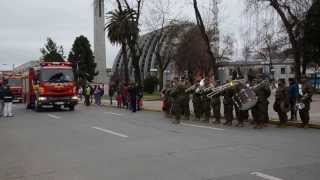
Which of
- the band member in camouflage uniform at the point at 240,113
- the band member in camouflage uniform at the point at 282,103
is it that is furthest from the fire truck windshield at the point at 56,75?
the band member in camouflage uniform at the point at 282,103

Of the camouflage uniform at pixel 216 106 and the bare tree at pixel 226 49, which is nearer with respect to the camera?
the camouflage uniform at pixel 216 106

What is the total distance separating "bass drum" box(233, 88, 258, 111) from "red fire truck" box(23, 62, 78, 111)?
15397 millimetres

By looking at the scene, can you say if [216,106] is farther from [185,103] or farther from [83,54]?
[83,54]

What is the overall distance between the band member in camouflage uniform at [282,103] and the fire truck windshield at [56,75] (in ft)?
54.1

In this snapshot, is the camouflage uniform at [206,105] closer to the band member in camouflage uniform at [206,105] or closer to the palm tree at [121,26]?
the band member in camouflage uniform at [206,105]

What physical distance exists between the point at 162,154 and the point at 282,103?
7.97 m

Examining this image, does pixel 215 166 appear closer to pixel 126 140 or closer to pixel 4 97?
pixel 126 140

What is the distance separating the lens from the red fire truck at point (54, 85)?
31.1 meters

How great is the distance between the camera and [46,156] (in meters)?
12.1

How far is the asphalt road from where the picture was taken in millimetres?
9375

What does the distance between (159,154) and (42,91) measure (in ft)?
67.4

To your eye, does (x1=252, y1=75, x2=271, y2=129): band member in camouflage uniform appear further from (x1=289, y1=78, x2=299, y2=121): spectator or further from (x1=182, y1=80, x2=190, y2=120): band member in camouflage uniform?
(x1=182, y1=80, x2=190, y2=120): band member in camouflage uniform

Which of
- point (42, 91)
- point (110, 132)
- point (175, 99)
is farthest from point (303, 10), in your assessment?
point (110, 132)

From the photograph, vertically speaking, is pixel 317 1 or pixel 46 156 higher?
pixel 317 1
